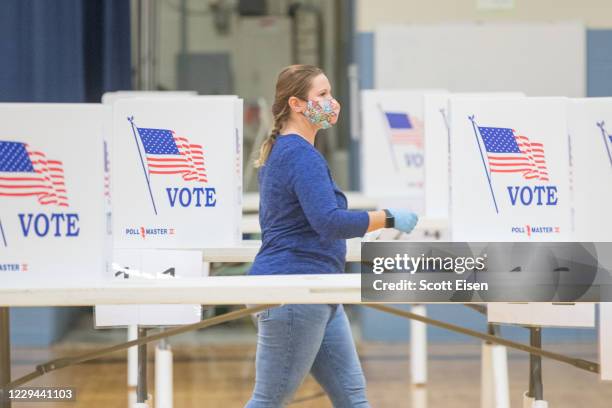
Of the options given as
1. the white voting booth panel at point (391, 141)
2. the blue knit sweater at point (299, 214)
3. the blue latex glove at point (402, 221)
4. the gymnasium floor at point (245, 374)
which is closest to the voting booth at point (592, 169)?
the blue latex glove at point (402, 221)

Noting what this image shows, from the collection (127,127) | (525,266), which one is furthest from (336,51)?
(525,266)

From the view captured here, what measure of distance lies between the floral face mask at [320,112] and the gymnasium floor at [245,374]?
1837mm

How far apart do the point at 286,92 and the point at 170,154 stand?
451 millimetres

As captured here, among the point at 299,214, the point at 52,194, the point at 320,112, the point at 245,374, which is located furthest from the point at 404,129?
the point at 52,194

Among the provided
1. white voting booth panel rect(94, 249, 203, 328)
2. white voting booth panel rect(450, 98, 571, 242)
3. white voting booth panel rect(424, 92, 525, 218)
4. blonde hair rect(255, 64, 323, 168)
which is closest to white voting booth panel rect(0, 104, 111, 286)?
white voting booth panel rect(94, 249, 203, 328)

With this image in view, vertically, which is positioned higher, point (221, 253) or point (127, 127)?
point (127, 127)

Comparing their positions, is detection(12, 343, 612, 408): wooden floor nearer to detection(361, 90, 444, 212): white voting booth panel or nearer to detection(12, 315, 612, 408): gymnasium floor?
detection(12, 315, 612, 408): gymnasium floor

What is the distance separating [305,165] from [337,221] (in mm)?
144

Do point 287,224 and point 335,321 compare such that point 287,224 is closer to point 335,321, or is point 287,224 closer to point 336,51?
point 335,321

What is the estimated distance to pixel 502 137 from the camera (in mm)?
2459

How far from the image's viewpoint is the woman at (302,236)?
7.21 ft

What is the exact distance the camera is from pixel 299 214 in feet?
7.41

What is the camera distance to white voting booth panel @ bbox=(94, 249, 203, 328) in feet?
8.50

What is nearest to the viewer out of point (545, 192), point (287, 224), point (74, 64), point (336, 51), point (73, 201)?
point (73, 201)
